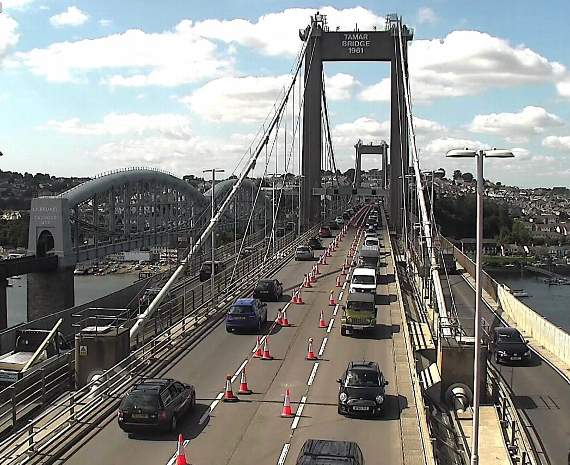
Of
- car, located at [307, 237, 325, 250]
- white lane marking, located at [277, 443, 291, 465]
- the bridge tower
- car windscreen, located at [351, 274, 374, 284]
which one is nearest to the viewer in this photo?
white lane marking, located at [277, 443, 291, 465]

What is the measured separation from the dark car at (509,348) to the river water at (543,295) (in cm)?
3886

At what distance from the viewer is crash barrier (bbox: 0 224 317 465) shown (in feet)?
48.3

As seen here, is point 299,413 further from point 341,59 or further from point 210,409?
point 341,59

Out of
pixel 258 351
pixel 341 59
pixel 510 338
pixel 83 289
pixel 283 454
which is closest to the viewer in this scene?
pixel 283 454

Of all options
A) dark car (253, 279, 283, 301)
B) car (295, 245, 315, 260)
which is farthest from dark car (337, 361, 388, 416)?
car (295, 245, 315, 260)

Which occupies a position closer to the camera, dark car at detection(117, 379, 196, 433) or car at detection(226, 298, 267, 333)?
dark car at detection(117, 379, 196, 433)

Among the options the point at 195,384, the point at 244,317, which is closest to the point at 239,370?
the point at 195,384

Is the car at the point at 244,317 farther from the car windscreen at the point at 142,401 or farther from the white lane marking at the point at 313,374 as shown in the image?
the car windscreen at the point at 142,401

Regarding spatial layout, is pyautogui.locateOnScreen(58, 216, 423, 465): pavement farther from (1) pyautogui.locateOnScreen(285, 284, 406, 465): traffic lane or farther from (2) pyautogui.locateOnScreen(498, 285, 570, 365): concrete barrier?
(2) pyautogui.locateOnScreen(498, 285, 570, 365): concrete barrier

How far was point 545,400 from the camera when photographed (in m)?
28.5

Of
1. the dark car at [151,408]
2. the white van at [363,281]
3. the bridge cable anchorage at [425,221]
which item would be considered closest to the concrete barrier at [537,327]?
the bridge cable anchorage at [425,221]

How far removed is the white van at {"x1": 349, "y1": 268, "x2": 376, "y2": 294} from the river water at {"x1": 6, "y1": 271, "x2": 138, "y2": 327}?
145ft

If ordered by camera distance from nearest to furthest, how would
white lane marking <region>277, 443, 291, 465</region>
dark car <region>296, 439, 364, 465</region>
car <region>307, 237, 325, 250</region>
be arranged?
1. dark car <region>296, 439, 364, 465</region>
2. white lane marking <region>277, 443, 291, 465</region>
3. car <region>307, 237, 325, 250</region>

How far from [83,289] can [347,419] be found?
92.2 meters
